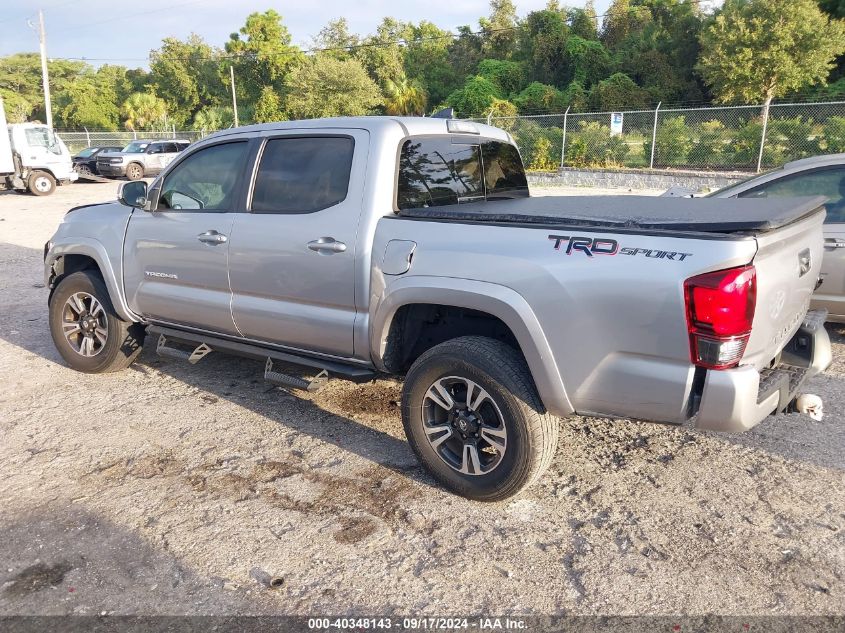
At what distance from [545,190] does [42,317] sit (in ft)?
55.2

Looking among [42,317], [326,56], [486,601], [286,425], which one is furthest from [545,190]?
[326,56]

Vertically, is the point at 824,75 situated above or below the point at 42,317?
above

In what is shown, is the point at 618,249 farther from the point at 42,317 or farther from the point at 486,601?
the point at 42,317

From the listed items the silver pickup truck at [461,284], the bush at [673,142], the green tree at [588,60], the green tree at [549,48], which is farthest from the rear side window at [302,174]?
the green tree at [549,48]

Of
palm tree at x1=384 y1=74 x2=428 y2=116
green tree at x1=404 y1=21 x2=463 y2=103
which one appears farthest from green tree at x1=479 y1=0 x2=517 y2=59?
palm tree at x1=384 y1=74 x2=428 y2=116

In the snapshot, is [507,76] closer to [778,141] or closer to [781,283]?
[778,141]

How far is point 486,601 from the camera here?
280cm

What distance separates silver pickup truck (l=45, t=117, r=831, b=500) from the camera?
111 inches

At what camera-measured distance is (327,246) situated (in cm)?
383

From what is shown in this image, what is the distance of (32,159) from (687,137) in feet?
64.5

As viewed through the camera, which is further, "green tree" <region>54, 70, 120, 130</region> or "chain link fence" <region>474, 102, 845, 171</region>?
"green tree" <region>54, 70, 120, 130</region>

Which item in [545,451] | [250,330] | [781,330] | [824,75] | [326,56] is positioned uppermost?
[326,56]

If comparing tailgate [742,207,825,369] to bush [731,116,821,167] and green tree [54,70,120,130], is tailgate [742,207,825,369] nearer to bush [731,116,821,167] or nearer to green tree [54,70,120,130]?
bush [731,116,821,167]

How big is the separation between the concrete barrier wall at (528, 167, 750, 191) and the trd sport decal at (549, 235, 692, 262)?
53.4 feet
